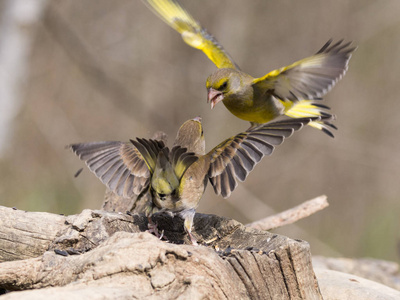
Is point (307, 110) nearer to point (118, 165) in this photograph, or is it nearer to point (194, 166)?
point (194, 166)

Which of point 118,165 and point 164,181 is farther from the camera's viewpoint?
point 118,165

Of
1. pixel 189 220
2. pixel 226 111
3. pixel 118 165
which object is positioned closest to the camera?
pixel 189 220

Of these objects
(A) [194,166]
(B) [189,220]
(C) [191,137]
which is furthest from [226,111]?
(B) [189,220]

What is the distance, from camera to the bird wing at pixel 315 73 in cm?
422

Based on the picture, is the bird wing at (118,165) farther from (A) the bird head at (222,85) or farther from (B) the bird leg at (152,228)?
(A) the bird head at (222,85)

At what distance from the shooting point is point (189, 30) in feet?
20.2

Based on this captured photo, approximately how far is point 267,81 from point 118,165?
1.41 m

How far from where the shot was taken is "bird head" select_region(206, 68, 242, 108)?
4.93 m

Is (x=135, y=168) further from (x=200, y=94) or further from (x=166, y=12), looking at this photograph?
(x=200, y=94)

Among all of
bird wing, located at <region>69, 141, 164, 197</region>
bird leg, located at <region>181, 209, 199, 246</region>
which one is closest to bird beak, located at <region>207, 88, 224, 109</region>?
bird wing, located at <region>69, 141, 164, 197</region>

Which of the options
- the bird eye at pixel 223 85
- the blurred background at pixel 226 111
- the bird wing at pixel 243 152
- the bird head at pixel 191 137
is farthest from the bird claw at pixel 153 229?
the blurred background at pixel 226 111

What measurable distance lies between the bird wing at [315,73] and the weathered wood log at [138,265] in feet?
3.89

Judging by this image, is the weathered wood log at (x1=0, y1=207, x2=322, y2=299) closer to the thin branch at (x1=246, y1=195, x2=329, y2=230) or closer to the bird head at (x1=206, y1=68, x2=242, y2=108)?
the bird head at (x1=206, y1=68, x2=242, y2=108)

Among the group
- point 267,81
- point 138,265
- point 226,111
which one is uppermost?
point 226,111
